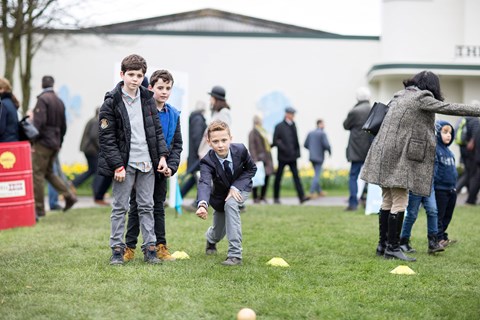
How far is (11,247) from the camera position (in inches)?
342

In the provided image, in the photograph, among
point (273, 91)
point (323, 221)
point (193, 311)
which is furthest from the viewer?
point (273, 91)

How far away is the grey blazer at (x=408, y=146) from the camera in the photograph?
7863mm

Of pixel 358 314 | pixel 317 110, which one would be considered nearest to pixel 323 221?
pixel 358 314

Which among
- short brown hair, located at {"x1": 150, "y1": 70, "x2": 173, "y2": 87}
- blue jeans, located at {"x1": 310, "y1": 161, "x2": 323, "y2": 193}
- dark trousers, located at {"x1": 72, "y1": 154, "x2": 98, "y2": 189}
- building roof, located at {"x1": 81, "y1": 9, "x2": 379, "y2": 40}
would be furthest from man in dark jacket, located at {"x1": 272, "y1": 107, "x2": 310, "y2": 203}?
building roof, located at {"x1": 81, "y1": 9, "x2": 379, "y2": 40}

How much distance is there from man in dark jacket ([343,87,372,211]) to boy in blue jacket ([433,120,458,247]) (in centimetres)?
402

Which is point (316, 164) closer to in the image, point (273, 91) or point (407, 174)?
point (273, 91)

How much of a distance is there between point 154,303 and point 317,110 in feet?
60.1

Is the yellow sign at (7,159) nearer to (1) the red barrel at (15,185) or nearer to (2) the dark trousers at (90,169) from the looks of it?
(1) the red barrel at (15,185)

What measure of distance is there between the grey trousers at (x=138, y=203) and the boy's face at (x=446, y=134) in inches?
131

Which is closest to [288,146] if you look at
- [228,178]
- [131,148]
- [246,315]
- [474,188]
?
[474,188]

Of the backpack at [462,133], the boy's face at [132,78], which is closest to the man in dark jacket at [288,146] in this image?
the backpack at [462,133]

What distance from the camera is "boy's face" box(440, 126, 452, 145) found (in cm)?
889

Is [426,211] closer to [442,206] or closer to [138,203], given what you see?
[442,206]

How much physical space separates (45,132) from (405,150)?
6.37 meters
